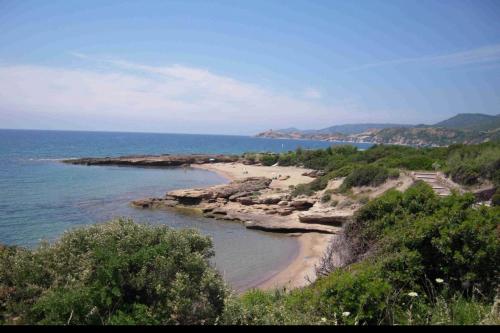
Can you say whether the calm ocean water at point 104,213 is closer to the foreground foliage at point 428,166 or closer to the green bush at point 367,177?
the green bush at point 367,177

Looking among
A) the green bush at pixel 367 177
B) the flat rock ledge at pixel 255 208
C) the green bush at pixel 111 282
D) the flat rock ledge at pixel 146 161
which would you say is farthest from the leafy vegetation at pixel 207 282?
the flat rock ledge at pixel 146 161

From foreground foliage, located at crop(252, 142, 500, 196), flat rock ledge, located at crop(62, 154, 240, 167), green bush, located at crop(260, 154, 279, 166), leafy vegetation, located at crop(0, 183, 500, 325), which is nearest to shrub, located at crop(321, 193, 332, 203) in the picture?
foreground foliage, located at crop(252, 142, 500, 196)

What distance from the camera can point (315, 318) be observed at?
506 cm

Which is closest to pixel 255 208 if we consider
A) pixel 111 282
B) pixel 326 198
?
pixel 326 198

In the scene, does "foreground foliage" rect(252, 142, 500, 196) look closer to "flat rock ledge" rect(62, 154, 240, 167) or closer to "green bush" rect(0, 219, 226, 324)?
"green bush" rect(0, 219, 226, 324)

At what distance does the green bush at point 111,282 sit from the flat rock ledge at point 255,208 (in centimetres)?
1504

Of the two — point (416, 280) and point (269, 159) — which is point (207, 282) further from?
point (269, 159)

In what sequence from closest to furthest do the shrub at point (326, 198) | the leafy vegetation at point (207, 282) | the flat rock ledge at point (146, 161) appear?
the leafy vegetation at point (207, 282) < the shrub at point (326, 198) < the flat rock ledge at point (146, 161)

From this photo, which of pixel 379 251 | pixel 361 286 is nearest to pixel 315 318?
pixel 361 286

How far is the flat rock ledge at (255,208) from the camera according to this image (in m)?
22.1

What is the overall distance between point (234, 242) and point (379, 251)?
1276 cm

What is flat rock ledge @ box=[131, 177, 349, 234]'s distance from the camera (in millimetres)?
22125

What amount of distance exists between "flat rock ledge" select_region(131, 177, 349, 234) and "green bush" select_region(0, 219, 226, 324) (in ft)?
49.3
